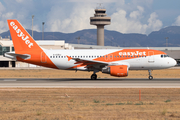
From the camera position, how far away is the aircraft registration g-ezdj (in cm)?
4038

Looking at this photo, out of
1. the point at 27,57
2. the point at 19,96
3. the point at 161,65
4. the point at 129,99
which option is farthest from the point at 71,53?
the point at 129,99

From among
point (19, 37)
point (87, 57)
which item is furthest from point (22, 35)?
point (87, 57)

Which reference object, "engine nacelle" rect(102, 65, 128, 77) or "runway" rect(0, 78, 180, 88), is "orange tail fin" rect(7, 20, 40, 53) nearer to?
"runway" rect(0, 78, 180, 88)

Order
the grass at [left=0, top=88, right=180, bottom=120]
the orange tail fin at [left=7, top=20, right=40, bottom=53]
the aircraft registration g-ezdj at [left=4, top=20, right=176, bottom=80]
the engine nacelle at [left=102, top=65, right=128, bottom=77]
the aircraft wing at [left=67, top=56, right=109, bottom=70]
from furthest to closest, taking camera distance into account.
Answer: the orange tail fin at [left=7, top=20, right=40, bottom=53] < the aircraft registration g-ezdj at [left=4, top=20, right=176, bottom=80] < the aircraft wing at [left=67, top=56, right=109, bottom=70] < the engine nacelle at [left=102, top=65, right=128, bottom=77] < the grass at [left=0, top=88, right=180, bottom=120]

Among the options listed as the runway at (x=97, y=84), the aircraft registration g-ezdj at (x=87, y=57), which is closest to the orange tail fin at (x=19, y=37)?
the aircraft registration g-ezdj at (x=87, y=57)

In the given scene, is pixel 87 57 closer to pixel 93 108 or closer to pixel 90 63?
pixel 90 63

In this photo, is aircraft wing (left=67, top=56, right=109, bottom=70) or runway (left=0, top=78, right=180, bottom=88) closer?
runway (left=0, top=78, right=180, bottom=88)

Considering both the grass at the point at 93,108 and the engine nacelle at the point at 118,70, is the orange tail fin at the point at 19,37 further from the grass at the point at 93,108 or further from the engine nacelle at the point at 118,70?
the grass at the point at 93,108

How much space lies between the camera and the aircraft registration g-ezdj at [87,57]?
4038 cm

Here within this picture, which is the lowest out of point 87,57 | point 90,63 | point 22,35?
point 90,63

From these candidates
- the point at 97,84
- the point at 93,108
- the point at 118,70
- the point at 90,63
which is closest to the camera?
the point at 93,108

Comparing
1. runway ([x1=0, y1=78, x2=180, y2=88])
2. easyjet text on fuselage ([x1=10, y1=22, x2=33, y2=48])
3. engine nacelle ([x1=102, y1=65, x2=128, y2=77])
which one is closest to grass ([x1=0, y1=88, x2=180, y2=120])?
runway ([x1=0, y1=78, x2=180, y2=88])

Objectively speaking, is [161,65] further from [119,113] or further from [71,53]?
[119,113]

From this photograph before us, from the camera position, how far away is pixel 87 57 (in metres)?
41.2
